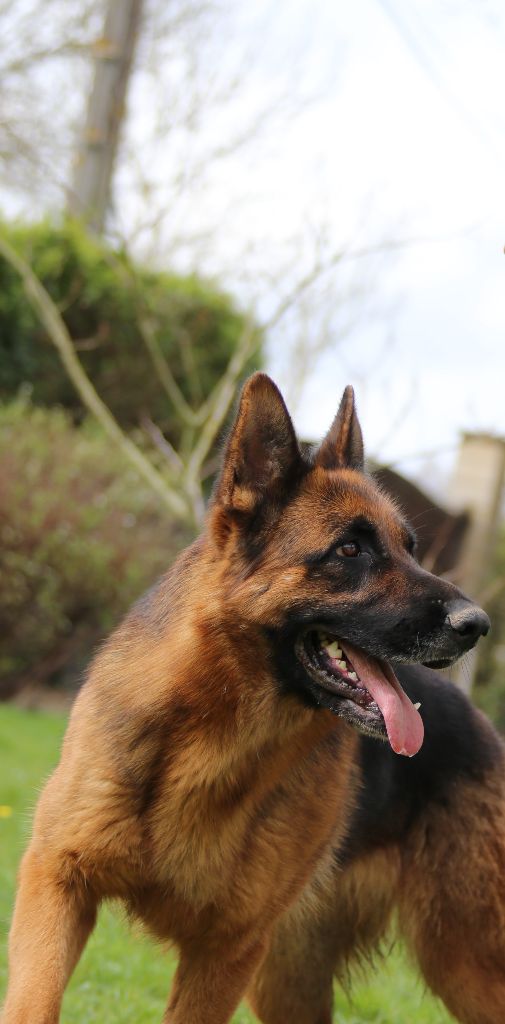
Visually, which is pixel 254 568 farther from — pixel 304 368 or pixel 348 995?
pixel 304 368

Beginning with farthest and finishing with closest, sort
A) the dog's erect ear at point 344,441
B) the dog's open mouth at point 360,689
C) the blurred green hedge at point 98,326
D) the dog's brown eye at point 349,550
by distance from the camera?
1. the blurred green hedge at point 98,326
2. the dog's erect ear at point 344,441
3. the dog's brown eye at point 349,550
4. the dog's open mouth at point 360,689

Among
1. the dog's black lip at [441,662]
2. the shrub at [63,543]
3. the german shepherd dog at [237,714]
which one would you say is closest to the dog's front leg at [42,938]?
the german shepherd dog at [237,714]

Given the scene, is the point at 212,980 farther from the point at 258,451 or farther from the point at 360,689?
the point at 258,451

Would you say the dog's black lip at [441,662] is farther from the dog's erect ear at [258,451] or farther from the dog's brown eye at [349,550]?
the dog's erect ear at [258,451]

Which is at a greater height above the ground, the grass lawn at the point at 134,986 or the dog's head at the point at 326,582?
the dog's head at the point at 326,582

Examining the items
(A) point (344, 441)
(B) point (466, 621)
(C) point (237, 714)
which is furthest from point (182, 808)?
(A) point (344, 441)

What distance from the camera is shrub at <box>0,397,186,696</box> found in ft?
42.7

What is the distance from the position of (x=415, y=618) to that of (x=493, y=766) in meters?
1.55

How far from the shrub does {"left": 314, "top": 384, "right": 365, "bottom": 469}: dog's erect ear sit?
30.3 feet

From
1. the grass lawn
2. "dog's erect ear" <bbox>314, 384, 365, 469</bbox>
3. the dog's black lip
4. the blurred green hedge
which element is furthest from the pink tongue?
the blurred green hedge

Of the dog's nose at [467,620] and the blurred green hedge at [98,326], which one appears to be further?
the blurred green hedge at [98,326]

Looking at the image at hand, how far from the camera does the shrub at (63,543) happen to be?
13.0 metres

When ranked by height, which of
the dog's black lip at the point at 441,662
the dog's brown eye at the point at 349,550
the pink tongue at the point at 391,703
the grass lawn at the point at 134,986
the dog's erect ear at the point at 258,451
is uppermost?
the dog's erect ear at the point at 258,451

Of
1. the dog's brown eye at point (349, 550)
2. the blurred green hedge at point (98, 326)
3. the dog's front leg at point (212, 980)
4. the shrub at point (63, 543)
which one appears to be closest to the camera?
the dog's brown eye at point (349, 550)
